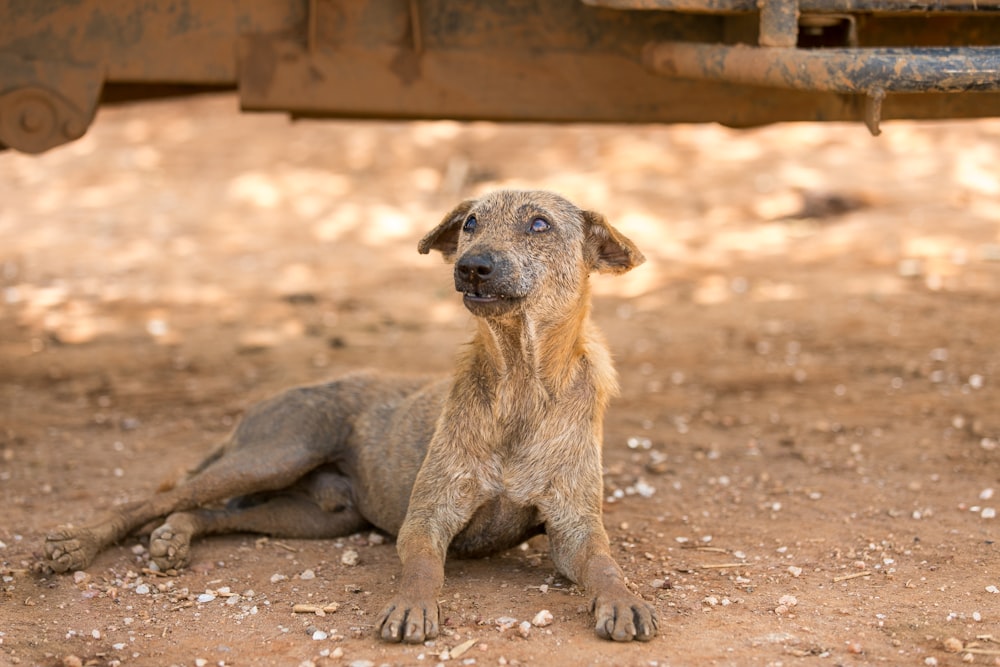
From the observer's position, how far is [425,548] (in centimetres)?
428

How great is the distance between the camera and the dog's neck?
446 centimetres

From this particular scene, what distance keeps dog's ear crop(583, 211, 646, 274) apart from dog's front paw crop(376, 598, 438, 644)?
1.53m

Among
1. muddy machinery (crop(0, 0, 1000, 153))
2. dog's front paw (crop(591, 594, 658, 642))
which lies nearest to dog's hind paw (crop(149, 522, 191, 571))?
dog's front paw (crop(591, 594, 658, 642))

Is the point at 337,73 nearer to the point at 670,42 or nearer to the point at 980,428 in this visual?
the point at 670,42

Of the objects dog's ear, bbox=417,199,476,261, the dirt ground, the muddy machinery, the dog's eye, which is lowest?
the dirt ground

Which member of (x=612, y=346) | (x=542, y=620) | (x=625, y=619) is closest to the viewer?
(x=625, y=619)

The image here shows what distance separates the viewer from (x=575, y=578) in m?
4.34

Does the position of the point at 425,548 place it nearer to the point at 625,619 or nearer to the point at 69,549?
the point at 625,619

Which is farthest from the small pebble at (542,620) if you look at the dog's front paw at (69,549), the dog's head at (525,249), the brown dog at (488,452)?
the dog's front paw at (69,549)

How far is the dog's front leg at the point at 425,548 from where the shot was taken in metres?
3.89

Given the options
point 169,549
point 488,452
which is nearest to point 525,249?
point 488,452

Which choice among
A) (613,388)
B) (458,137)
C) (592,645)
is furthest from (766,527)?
(458,137)

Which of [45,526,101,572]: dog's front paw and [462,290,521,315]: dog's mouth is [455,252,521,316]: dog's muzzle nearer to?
[462,290,521,315]: dog's mouth

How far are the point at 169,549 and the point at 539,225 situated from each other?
6.13 feet
